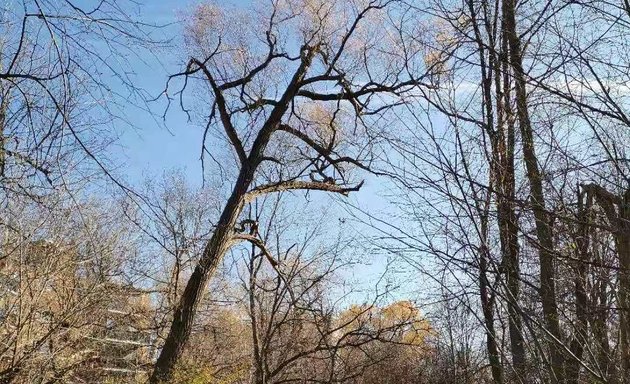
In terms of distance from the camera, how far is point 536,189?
96.4 inches

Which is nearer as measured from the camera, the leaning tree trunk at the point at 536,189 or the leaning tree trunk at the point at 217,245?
the leaning tree trunk at the point at 536,189

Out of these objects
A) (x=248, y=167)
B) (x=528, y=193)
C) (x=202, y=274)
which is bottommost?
(x=528, y=193)

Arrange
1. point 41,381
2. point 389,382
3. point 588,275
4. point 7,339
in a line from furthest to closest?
point 389,382, point 41,381, point 7,339, point 588,275

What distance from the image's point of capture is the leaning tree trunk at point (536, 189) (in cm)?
230

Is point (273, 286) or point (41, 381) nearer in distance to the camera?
point (41, 381)

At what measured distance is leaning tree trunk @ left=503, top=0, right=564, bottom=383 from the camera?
2.30 m

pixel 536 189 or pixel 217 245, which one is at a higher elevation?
pixel 217 245

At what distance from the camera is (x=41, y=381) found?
7.58m

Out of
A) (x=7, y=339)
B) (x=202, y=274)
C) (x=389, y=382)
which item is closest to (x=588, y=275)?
(x=202, y=274)

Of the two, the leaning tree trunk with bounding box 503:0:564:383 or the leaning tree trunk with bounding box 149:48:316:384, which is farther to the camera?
the leaning tree trunk with bounding box 149:48:316:384

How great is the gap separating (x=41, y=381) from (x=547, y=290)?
721 centimetres

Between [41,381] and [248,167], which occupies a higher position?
[248,167]

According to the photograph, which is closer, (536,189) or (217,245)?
(536,189)

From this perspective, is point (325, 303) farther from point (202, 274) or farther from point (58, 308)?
point (58, 308)
